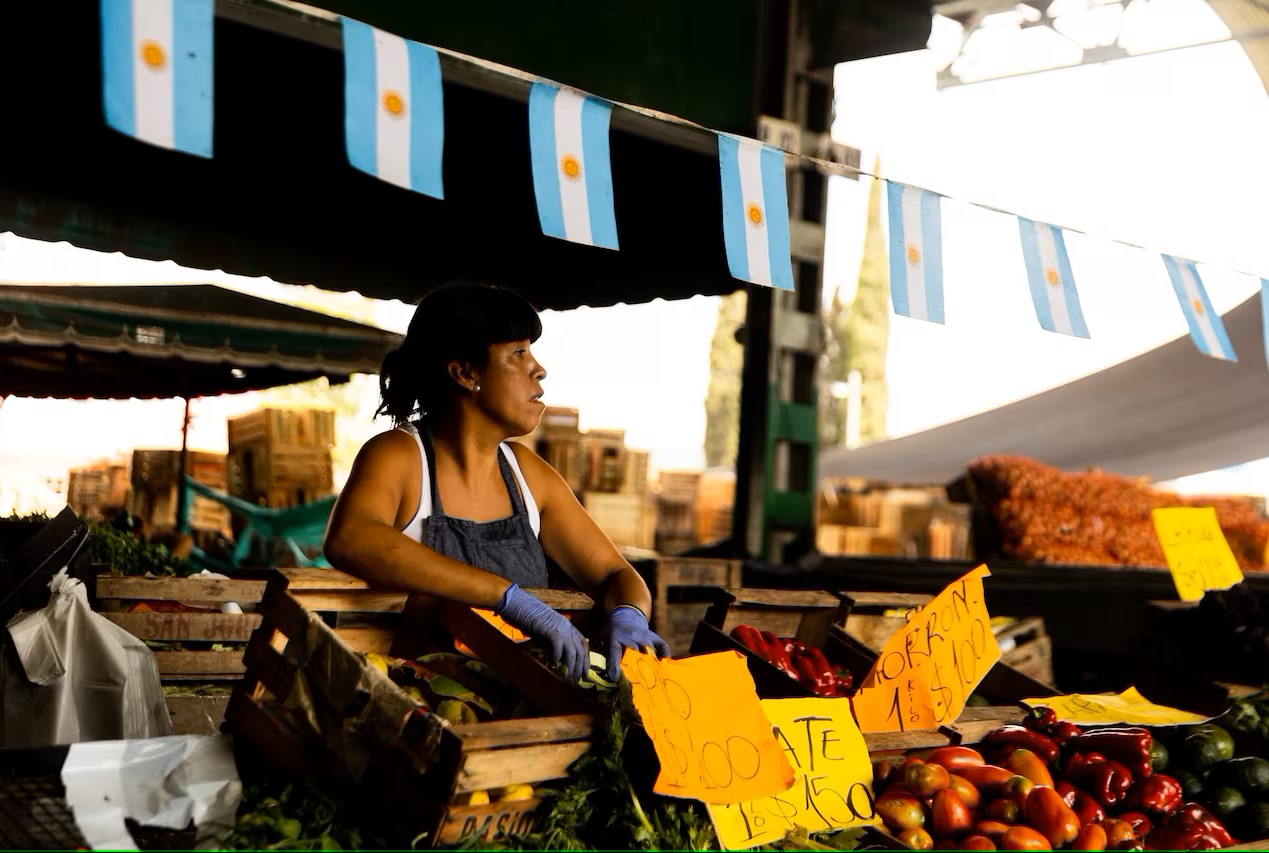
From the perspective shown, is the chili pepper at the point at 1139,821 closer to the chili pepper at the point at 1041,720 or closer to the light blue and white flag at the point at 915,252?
the chili pepper at the point at 1041,720

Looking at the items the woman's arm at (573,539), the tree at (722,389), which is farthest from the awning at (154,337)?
the tree at (722,389)

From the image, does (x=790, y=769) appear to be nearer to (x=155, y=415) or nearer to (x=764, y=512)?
(x=764, y=512)

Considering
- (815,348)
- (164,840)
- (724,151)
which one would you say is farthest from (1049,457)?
(164,840)

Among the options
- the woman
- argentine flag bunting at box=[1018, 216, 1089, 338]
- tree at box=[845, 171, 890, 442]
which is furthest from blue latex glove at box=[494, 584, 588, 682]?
tree at box=[845, 171, 890, 442]

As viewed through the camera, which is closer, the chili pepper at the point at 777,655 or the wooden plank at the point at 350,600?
the wooden plank at the point at 350,600

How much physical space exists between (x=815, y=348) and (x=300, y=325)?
9.50 ft

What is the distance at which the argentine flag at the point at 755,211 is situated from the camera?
300 centimetres

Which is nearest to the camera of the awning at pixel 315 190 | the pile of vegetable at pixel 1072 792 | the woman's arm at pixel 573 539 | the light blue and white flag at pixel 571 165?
the pile of vegetable at pixel 1072 792

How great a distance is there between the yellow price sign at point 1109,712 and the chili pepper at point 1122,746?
0.43ft

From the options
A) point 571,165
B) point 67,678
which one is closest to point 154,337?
point 67,678

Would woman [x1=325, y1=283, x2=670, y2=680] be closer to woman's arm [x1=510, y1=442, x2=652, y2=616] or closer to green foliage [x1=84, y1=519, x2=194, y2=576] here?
woman's arm [x1=510, y1=442, x2=652, y2=616]

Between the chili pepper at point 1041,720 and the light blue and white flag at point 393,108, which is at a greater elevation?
the light blue and white flag at point 393,108

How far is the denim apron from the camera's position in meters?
2.61

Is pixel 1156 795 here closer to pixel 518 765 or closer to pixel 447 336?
pixel 518 765
